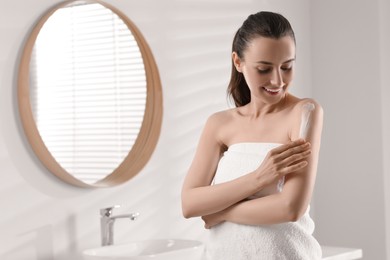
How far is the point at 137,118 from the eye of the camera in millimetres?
3076

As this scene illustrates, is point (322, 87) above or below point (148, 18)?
below

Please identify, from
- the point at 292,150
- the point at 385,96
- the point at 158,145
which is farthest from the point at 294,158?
the point at 385,96

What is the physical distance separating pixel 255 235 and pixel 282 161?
0.16 meters

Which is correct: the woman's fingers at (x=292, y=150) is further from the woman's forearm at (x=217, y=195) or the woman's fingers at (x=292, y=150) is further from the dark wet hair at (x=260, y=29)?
the dark wet hair at (x=260, y=29)

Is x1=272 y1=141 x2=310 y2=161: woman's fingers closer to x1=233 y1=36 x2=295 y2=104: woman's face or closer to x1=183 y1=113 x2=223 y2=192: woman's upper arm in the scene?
x1=233 y1=36 x2=295 y2=104: woman's face

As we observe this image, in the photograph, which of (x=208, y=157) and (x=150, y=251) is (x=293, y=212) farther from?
(x=150, y=251)

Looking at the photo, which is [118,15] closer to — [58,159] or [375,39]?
[58,159]

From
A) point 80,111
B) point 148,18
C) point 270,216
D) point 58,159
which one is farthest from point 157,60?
point 270,216

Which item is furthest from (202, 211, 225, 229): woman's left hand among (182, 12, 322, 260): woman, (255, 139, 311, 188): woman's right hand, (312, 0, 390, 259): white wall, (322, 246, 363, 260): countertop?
(312, 0, 390, 259): white wall

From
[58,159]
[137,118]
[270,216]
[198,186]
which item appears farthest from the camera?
[137,118]

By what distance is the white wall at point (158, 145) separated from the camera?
2484mm

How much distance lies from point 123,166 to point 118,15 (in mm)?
636

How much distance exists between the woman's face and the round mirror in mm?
1311

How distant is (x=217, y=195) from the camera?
1.47 meters
